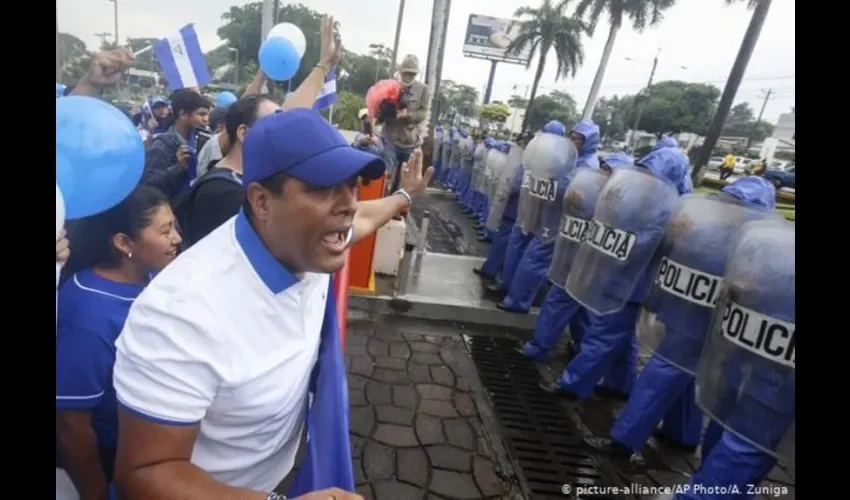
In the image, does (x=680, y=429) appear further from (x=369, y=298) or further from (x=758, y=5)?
(x=758, y=5)

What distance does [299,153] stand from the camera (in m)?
1.13

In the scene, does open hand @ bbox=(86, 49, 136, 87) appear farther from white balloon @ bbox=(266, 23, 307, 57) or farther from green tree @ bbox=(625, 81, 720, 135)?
green tree @ bbox=(625, 81, 720, 135)

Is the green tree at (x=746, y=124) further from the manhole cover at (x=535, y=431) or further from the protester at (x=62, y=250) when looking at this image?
the protester at (x=62, y=250)

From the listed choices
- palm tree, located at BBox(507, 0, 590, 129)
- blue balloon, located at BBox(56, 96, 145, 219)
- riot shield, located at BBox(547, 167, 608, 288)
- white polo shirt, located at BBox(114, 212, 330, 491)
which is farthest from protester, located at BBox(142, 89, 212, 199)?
palm tree, located at BBox(507, 0, 590, 129)

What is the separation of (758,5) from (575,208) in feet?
35.6

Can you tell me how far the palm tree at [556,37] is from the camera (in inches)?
1195

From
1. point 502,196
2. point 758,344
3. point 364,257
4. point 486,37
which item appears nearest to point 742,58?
point 502,196

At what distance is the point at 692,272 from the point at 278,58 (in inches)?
132

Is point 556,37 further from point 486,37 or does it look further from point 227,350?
point 227,350

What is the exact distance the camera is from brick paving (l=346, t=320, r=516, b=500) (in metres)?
2.68

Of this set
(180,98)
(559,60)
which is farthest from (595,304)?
(559,60)

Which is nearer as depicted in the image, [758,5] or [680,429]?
[680,429]

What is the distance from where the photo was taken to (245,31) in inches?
1540

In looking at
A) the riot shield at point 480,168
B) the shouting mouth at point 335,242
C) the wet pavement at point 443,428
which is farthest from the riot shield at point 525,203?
the riot shield at point 480,168
